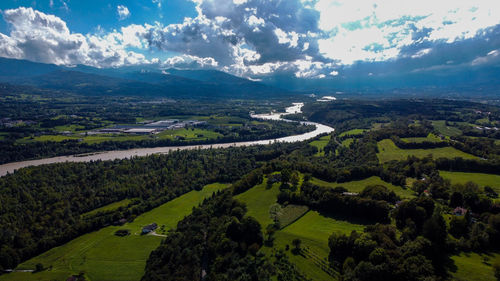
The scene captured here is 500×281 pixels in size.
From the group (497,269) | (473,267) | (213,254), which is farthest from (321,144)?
(497,269)

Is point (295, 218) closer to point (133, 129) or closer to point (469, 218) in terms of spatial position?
point (469, 218)

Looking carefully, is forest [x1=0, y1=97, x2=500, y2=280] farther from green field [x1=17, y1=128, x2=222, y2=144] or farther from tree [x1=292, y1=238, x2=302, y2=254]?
green field [x1=17, y1=128, x2=222, y2=144]

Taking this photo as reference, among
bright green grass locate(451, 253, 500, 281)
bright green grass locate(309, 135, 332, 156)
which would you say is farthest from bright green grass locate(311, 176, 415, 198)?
bright green grass locate(309, 135, 332, 156)

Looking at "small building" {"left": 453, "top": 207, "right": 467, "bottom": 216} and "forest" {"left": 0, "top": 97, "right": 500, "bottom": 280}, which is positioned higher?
"small building" {"left": 453, "top": 207, "right": 467, "bottom": 216}

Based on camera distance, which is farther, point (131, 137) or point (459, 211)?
point (131, 137)

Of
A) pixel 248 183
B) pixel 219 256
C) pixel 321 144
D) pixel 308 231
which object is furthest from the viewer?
pixel 321 144

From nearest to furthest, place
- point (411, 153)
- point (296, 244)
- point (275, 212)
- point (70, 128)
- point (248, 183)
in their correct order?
1. point (296, 244)
2. point (275, 212)
3. point (248, 183)
4. point (411, 153)
5. point (70, 128)

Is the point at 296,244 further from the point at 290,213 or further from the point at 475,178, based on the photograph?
the point at 475,178

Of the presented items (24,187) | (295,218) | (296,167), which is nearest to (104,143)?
(24,187)
